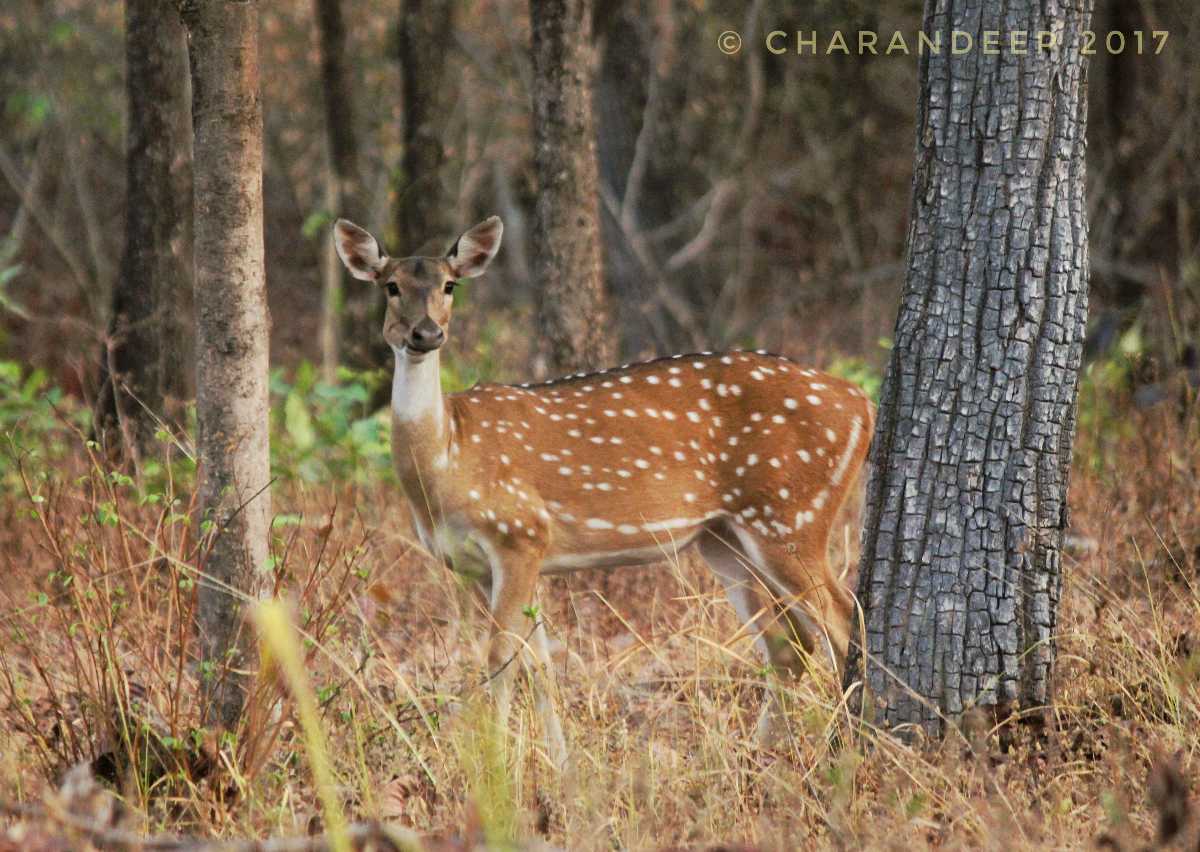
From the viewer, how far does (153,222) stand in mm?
8062

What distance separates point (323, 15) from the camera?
1158 cm

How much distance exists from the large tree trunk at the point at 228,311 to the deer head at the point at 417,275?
1.27m

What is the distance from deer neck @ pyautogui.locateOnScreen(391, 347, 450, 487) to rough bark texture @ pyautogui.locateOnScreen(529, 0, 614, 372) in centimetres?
157

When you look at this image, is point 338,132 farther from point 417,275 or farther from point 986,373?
point 986,373

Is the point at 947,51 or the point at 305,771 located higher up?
the point at 947,51

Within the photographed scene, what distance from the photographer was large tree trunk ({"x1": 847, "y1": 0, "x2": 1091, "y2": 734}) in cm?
452

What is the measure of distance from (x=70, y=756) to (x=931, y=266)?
274cm

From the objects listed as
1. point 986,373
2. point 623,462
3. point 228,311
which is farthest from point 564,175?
point 986,373

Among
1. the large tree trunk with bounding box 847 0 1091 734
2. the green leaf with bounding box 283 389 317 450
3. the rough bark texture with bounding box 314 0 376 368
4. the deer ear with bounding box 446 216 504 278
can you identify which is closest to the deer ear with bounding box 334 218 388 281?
the deer ear with bounding box 446 216 504 278

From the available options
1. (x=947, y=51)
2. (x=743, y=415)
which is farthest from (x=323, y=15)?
(x=947, y=51)

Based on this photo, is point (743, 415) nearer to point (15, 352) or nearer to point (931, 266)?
point (931, 266)

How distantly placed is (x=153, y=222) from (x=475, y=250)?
2.51 metres

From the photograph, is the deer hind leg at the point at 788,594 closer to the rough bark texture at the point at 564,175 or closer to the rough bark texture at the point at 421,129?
A: the rough bark texture at the point at 564,175

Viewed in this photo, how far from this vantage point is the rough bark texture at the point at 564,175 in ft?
24.6
